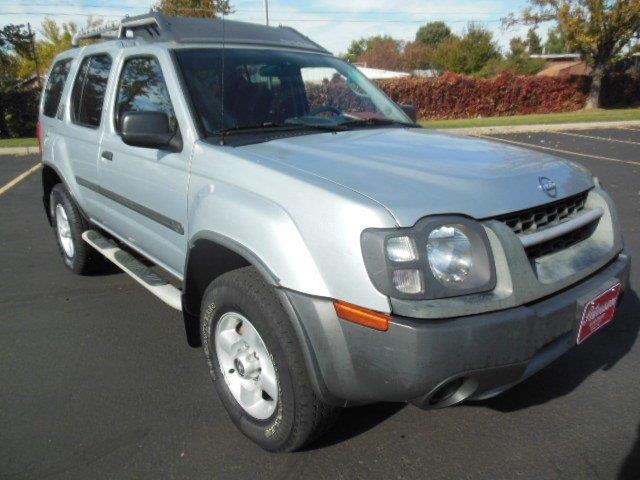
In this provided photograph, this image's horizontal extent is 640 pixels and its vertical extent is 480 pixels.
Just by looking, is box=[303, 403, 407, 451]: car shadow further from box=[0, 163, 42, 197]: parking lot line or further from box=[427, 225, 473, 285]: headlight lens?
→ box=[0, 163, 42, 197]: parking lot line

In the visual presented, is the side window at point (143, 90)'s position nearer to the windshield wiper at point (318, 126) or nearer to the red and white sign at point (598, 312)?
the windshield wiper at point (318, 126)

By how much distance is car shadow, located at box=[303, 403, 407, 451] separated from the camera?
2516mm

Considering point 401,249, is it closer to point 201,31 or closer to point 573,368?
point 573,368

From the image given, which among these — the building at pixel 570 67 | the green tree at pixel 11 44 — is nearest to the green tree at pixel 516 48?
the building at pixel 570 67

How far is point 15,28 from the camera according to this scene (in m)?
25.0

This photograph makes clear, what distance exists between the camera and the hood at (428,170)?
2.00m

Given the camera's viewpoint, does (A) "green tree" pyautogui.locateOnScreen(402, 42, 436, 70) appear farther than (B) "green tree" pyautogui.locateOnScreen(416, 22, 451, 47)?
No

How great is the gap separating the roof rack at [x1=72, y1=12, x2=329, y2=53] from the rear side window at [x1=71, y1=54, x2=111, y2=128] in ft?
0.87

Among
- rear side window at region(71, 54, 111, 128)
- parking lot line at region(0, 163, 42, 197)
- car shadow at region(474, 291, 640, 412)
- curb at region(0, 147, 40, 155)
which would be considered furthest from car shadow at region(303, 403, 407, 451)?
curb at region(0, 147, 40, 155)

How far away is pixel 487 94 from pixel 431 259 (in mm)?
25463

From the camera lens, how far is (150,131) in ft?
8.84

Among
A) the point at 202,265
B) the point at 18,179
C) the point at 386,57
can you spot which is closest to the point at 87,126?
the point at 202,265

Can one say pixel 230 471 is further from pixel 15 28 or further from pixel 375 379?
pixel 15 28

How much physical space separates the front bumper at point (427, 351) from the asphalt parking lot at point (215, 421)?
522mm
